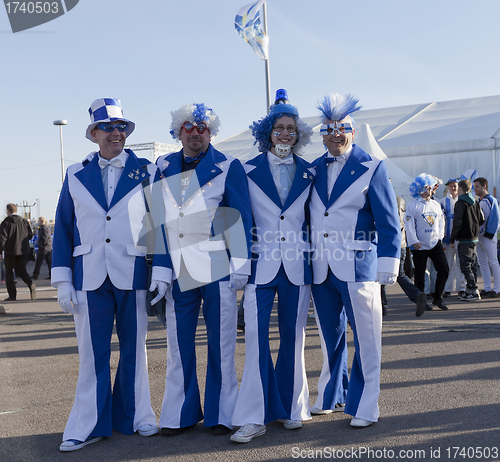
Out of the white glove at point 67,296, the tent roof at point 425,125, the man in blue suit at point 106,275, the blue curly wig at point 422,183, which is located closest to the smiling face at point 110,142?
the man in blue suit at point 106,275

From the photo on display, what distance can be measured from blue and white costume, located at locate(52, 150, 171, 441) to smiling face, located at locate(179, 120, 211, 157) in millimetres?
399

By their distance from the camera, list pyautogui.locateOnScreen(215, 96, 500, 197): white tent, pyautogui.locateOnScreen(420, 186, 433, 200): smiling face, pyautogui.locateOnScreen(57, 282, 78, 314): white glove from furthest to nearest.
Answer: pyautogui.locateOnScreen(215, 96, 500, 197): white tent → pyautogui.locateOnScreen(420, 186, 433, 200): smiling face → pyautogui.locateOnScreen(57, 282, 78, 314): white glove

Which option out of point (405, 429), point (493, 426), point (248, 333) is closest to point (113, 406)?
point (248, 333)

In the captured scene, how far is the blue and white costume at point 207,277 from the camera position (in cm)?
333

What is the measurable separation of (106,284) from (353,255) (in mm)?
1526

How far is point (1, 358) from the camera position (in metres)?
5.58

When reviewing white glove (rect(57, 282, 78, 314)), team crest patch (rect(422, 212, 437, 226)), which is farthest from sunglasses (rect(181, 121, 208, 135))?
team crest patch (rect(422, 212, 437, 226))

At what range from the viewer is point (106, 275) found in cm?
329

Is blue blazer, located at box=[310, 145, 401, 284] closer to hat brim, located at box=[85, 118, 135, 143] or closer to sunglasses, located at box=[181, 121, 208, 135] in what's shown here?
sunglasses, located at box=[181, 121, 208, 135]

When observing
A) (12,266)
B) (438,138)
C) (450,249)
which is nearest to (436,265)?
(450,249)

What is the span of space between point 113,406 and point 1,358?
278cm

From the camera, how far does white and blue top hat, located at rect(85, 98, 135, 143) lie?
3.38 m

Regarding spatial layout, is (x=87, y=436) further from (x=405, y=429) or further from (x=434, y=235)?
(x=434, y=235)

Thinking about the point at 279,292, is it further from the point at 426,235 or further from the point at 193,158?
the point at 426,235
